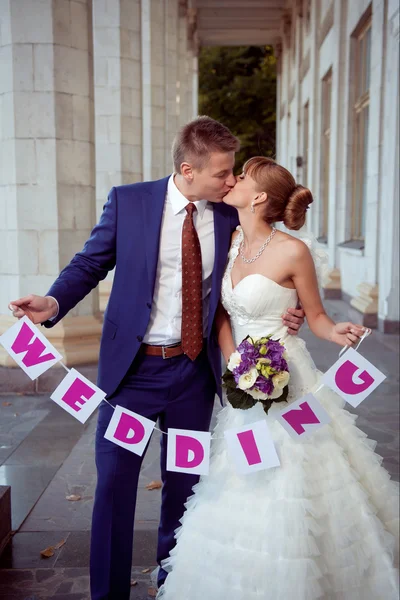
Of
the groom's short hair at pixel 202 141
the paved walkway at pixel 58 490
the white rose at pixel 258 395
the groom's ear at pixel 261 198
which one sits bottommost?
the paved walkway at pixel 58 490

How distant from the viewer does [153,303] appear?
3.10 m

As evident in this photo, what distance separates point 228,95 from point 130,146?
96.3 feet

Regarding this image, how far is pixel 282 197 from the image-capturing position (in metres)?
2.98

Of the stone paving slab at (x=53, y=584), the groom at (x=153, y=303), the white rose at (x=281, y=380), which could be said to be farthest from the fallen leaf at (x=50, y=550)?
the white rose at (x=281, y=380)

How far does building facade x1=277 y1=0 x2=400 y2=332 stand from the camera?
9930 mm

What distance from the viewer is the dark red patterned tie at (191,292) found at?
3025mm

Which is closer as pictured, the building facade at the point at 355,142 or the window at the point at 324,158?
the building facade at the point at 355,142

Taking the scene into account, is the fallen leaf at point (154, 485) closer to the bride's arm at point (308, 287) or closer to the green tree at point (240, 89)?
the bride's arm at point (308, 287)

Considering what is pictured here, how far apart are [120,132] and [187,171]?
31.1 feet

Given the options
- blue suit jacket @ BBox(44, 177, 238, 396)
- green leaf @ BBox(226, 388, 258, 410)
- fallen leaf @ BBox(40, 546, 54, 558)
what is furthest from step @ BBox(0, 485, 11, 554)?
green leaf @ BBox(226, 388, 258, 410)

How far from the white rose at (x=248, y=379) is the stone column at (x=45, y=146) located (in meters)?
4.96

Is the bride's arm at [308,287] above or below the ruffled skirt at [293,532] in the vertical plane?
above

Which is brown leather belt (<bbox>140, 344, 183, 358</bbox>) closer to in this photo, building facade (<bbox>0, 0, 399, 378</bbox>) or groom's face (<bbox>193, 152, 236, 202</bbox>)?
groom's face (<bbox>193, 152, 236, 202</bbox>)

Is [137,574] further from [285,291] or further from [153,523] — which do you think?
[285,291]
